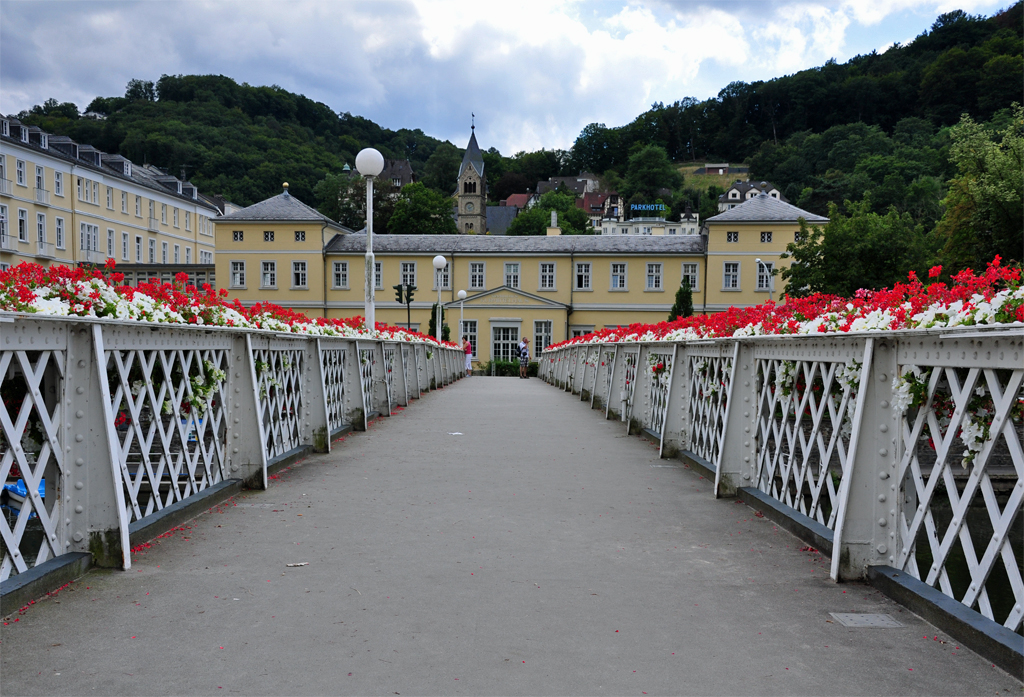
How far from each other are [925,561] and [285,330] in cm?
670

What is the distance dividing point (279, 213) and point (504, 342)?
66.8ft

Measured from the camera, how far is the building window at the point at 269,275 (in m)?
61.1

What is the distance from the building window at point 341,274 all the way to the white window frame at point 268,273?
4701 mm

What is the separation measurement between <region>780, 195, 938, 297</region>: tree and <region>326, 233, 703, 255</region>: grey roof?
11886mm

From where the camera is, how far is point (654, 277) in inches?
2382

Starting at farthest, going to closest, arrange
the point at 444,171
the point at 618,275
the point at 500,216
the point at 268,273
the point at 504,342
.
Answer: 1. the point at 444,171
2. the point at 500,216
3. the point at 268,273
4. the point at 618,275
5. the point at 504,342

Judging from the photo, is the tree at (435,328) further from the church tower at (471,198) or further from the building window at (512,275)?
the church tower at (471,198)

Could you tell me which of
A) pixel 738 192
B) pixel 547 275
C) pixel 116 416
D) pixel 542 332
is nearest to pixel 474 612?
pixel 116 416

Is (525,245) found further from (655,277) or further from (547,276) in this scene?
(655,277)

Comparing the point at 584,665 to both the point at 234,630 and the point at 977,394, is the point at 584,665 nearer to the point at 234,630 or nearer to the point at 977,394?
the point at 234,630

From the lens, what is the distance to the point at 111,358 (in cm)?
475

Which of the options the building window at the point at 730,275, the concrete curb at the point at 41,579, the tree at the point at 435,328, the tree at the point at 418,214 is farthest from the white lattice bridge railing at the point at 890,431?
the tree at the point at 418,214

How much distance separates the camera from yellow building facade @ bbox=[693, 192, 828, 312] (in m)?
59.1

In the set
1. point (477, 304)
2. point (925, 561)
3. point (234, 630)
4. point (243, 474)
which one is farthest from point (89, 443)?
point (477, 304)
